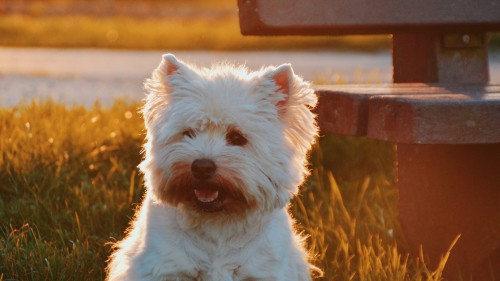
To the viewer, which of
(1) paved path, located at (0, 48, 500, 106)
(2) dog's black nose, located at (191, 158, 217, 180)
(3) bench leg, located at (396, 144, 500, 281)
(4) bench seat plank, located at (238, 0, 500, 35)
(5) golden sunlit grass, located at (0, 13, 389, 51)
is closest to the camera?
(2) dog's black nose, located at (191, 158, 217, 180)

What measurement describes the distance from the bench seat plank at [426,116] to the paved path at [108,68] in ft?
12.7

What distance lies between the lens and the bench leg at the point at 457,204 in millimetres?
4641

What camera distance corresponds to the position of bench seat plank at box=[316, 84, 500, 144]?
3.75 m

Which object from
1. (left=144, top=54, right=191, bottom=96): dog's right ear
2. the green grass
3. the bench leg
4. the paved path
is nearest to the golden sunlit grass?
the paved path

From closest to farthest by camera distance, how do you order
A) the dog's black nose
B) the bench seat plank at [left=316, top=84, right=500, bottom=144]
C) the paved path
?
1. the dog's black nose
2. the bench seat plank at [left=316, top=84, right=500, bottom=144]
3. the paved path

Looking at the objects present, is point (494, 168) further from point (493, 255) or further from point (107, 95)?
point (107, 95)

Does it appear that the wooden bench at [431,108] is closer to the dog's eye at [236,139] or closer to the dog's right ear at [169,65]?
the dog's eye at [236,139]

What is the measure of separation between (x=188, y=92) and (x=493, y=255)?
80.1 inches

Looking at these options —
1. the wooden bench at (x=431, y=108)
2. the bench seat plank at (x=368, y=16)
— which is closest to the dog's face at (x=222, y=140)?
the wooden bench at (x=431, y=108)

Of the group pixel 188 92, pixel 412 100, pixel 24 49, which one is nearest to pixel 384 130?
pixel 412 100

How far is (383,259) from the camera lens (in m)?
4.62

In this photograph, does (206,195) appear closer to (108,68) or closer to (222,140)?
(222,140)

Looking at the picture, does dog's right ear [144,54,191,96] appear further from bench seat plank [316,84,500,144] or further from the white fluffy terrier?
bench seat plank [316,84,500,144]

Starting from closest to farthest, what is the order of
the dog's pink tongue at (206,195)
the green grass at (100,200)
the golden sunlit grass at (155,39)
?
the dog's pink tongue at (206,195)
the green grass at (100,200)
the golden sunlit grass at (155,39)
